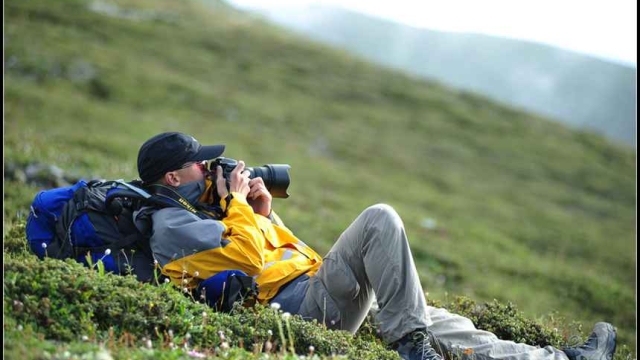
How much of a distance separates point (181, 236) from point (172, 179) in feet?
2.38

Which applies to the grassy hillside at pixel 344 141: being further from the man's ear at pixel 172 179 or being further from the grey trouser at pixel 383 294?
the grey trouser at pixel 383 294

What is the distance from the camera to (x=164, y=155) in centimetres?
572

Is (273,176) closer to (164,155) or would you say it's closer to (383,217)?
(164,155)

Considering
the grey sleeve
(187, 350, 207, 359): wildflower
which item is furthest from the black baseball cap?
(187, 350, 207, 359): wildflower

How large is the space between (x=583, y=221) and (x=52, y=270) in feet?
109

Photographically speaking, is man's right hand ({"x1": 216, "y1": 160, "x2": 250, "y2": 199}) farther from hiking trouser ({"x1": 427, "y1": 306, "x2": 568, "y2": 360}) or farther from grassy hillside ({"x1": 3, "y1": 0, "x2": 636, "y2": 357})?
grassy hillside ({"x1": 3, "y1": 0, "x2": 636, "y2": 357})

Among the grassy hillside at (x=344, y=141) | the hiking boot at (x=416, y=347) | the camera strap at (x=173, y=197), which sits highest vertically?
the camera strap at (x=173, y=197)

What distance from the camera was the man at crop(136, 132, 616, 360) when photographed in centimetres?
528

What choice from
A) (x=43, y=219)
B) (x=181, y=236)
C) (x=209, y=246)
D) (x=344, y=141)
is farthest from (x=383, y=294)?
(x=344, y=141)

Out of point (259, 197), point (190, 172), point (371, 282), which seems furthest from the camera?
point (259, 197)

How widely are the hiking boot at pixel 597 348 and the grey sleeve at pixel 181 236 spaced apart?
10.6 feet

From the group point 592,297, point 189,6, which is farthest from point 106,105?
point 189,6

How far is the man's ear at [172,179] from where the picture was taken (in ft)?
19.0

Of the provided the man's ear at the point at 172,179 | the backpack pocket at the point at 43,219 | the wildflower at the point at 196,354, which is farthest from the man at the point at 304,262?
the wildflower at the point at 196,354
